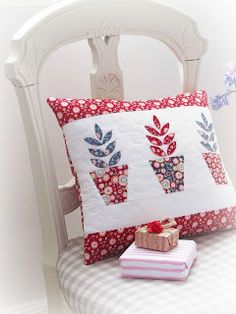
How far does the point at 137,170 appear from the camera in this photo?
1.14 metres

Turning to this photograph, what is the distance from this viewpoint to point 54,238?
4.02 feet

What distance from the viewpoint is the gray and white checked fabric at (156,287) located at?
3.09 feet

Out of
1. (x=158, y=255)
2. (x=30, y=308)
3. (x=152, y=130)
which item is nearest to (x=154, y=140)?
(x=152, y=130)

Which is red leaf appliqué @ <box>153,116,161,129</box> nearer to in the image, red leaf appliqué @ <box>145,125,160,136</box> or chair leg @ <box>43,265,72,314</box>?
red leaf appliqué @ <box>145,125,160,136</box>

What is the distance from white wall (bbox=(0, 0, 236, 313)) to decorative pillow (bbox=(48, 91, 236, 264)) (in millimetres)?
281

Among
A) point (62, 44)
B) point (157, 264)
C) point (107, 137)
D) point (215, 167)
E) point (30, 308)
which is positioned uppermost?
point (62, 44)

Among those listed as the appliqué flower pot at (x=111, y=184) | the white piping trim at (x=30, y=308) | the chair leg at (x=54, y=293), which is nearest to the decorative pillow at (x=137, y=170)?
the appliqué flower pot at (x=111, y=184)

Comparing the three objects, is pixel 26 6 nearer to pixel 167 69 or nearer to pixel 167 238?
pixel 167 69

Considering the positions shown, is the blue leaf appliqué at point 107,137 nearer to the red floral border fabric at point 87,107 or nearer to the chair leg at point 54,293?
the red floral border fabric at point 87,107

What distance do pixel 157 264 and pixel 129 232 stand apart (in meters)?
0.12

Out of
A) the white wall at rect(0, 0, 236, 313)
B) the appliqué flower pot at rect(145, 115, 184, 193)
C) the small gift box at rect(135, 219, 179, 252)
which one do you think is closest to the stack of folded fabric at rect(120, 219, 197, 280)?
the small gift box at rect(135, 219, 179, 252)

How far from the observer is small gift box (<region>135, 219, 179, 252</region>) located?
3.46 feet

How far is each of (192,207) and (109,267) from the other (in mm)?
210

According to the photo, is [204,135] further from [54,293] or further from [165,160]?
[54,293]
